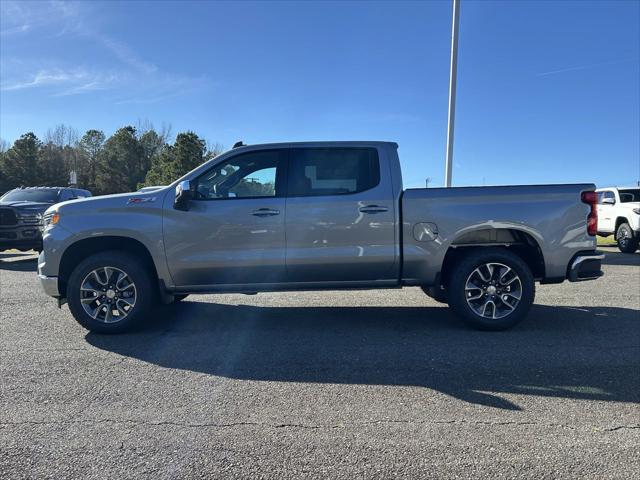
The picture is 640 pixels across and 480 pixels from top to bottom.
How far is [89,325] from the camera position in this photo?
16.8 ft

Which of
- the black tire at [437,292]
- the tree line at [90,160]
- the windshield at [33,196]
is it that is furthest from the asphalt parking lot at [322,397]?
the tree line at [90,160]

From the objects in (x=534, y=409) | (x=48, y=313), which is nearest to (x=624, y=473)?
(x=534, y=409)

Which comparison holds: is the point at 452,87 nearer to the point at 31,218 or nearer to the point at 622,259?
the point at 622,259

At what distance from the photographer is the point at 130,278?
5.12m

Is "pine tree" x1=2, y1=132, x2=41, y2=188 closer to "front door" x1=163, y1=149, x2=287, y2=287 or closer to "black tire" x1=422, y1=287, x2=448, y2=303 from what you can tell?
"front door" x1=163, y1=149, x2=287, y2=287

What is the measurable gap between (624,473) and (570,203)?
10.9 feet

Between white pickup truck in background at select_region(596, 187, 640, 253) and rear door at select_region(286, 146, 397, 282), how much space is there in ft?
36.7

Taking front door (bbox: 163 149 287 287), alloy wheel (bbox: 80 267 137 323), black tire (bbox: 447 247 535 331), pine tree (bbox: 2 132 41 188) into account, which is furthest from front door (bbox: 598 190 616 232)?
pine tree (bbox: 2 132 41 188)

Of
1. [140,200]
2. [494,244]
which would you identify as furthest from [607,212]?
[140,200]

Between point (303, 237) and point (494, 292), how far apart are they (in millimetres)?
2255

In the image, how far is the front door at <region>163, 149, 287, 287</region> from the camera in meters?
5.09

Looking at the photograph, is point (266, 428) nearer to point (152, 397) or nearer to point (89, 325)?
point (152, 397)

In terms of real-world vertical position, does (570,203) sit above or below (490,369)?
above

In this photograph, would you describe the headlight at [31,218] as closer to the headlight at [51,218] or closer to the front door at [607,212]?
the headlight at [51,218]
